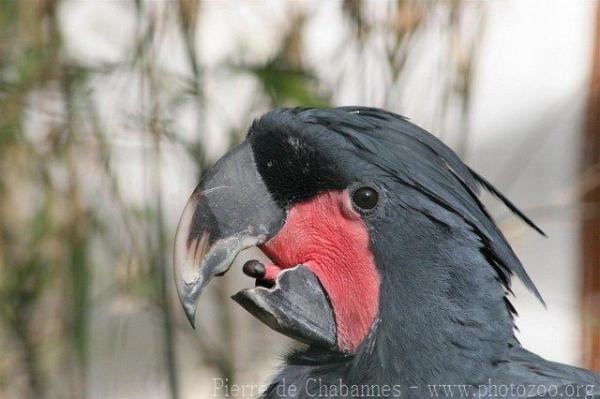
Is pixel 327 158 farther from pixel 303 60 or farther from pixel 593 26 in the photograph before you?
pixel 593 26

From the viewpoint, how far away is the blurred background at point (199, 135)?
1.99 meters

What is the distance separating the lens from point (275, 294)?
1132mm

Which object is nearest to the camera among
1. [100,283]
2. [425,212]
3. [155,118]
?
[425,212]

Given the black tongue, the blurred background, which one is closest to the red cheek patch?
the black tongue

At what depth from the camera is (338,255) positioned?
116cm

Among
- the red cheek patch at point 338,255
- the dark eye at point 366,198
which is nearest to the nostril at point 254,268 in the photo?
the red cheek patch at point 338,255

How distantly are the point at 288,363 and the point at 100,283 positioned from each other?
1439 mm

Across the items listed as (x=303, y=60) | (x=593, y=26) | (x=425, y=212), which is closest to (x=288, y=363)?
(x=425, y=212)

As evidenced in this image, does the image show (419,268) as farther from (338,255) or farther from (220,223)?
(220,223)

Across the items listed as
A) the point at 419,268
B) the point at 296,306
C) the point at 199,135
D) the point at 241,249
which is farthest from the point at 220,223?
the point at 199,135

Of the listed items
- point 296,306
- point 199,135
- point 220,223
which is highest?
point 199,135

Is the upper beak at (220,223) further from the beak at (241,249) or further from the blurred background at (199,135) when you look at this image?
the blurred background at (199,135)

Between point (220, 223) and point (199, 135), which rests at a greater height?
point (199, 135)

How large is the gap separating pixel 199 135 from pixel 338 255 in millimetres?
895
